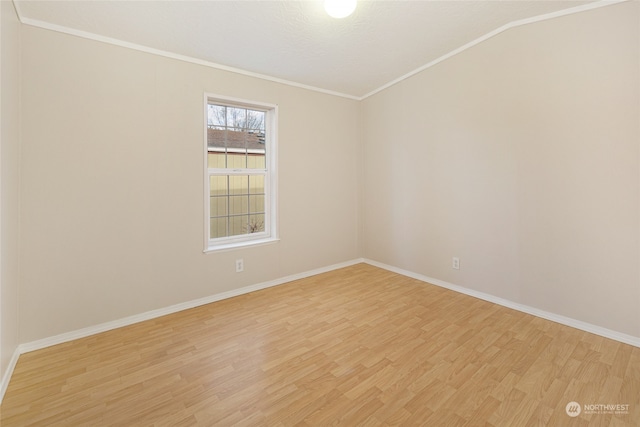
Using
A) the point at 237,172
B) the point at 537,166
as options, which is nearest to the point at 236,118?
the point at 237,172

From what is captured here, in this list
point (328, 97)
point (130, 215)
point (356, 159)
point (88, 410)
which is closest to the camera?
point (88, 410)

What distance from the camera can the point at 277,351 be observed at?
6.64 ft

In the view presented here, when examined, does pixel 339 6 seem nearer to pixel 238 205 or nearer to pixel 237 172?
pixel 237 172

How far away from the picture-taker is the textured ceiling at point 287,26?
81.3 inches

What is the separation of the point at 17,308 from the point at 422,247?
3892 mm

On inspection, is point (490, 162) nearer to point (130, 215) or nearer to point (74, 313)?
point (130, 215)

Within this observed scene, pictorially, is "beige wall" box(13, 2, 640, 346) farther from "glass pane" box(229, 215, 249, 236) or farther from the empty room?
"glass pane" box(229, 215, 249, 236)

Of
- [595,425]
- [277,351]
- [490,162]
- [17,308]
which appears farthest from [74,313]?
[490,162]

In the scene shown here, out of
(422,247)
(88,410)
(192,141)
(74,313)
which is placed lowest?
(88,410)

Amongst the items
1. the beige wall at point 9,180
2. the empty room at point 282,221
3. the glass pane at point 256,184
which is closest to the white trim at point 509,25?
the empty room at point 282,221

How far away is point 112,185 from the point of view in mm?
2383

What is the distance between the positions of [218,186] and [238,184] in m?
0.25

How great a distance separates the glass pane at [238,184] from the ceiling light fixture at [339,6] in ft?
6.47

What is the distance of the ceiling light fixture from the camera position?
6.25 feet
